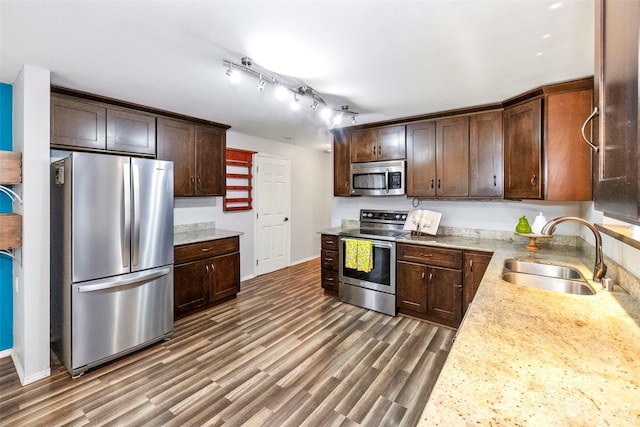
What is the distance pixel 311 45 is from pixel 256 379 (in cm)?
241

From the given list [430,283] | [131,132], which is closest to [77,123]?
[131,132]

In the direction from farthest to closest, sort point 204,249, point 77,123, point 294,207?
point 294,207 → point 204,249 → point 77,123

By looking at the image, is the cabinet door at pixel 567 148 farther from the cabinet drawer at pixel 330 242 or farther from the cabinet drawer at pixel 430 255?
the cabinet drawer at pixel 330 242

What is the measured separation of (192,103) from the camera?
3115 millimetres

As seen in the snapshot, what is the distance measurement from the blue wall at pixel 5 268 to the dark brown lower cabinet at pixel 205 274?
1.30 metres

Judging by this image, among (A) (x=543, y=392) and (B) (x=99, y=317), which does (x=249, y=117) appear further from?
(A) (x=543, y=392)

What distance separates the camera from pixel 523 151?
9.28 feet

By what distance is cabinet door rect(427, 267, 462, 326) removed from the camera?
10.0ft

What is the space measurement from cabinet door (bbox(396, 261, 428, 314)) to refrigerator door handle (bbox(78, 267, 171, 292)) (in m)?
2.44

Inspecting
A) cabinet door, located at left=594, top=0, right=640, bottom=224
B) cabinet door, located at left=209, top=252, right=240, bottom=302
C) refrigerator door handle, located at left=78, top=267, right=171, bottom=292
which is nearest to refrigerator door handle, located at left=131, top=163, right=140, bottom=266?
refrigerator door handle, located at left=78, top=267, right=171, bottom=292

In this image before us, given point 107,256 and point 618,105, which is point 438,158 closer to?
point 618,105

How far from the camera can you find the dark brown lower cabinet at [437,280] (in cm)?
299

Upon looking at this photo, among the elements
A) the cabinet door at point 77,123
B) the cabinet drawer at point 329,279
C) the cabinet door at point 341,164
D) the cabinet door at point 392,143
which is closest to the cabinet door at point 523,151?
the cabinet door at point 392,143

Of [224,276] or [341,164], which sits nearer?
[224,276]
